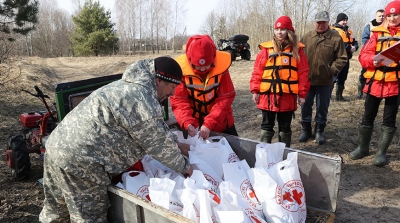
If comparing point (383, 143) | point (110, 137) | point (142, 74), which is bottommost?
point (383, 143)

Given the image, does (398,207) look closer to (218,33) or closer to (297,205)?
(297,205)

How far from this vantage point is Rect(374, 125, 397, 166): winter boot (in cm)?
389

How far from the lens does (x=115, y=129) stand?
204 cm

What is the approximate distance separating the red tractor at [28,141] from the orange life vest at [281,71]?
287cm

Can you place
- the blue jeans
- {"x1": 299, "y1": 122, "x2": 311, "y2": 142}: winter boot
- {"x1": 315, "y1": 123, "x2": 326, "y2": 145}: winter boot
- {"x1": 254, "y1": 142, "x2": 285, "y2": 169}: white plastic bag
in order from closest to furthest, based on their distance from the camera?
{"x1": 254, "y1": 142, "x2": 285, "y2": 169}: white plastic bag → the blue jeans → {"x1": 315, "y1": 123, "x2": 326, "y2": 145}: winter boot → {"x1": 299, "y1": 122, "x2": 311, "y2": 142}: winter boot

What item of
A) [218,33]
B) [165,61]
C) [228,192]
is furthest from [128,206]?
[218,33]

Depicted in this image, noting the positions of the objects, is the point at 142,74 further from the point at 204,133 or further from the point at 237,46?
the point at 237,46

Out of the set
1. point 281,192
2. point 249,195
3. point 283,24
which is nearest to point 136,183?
point 249,195

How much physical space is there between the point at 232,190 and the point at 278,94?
190cm

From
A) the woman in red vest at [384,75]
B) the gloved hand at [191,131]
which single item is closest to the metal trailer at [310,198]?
the gloved hand at [191,131]

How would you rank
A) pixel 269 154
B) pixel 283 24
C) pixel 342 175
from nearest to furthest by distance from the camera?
pixel 269 154, pixel 283 24, pixel 342 175

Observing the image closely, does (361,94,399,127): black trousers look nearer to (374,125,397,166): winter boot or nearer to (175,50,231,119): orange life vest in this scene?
(374,125,397,166): winter boot

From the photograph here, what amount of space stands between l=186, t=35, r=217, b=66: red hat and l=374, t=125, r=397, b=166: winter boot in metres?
2.60

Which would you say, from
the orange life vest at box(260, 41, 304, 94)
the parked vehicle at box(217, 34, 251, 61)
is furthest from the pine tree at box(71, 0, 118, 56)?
the orange life vest at box(260, 41, 304, 94)
